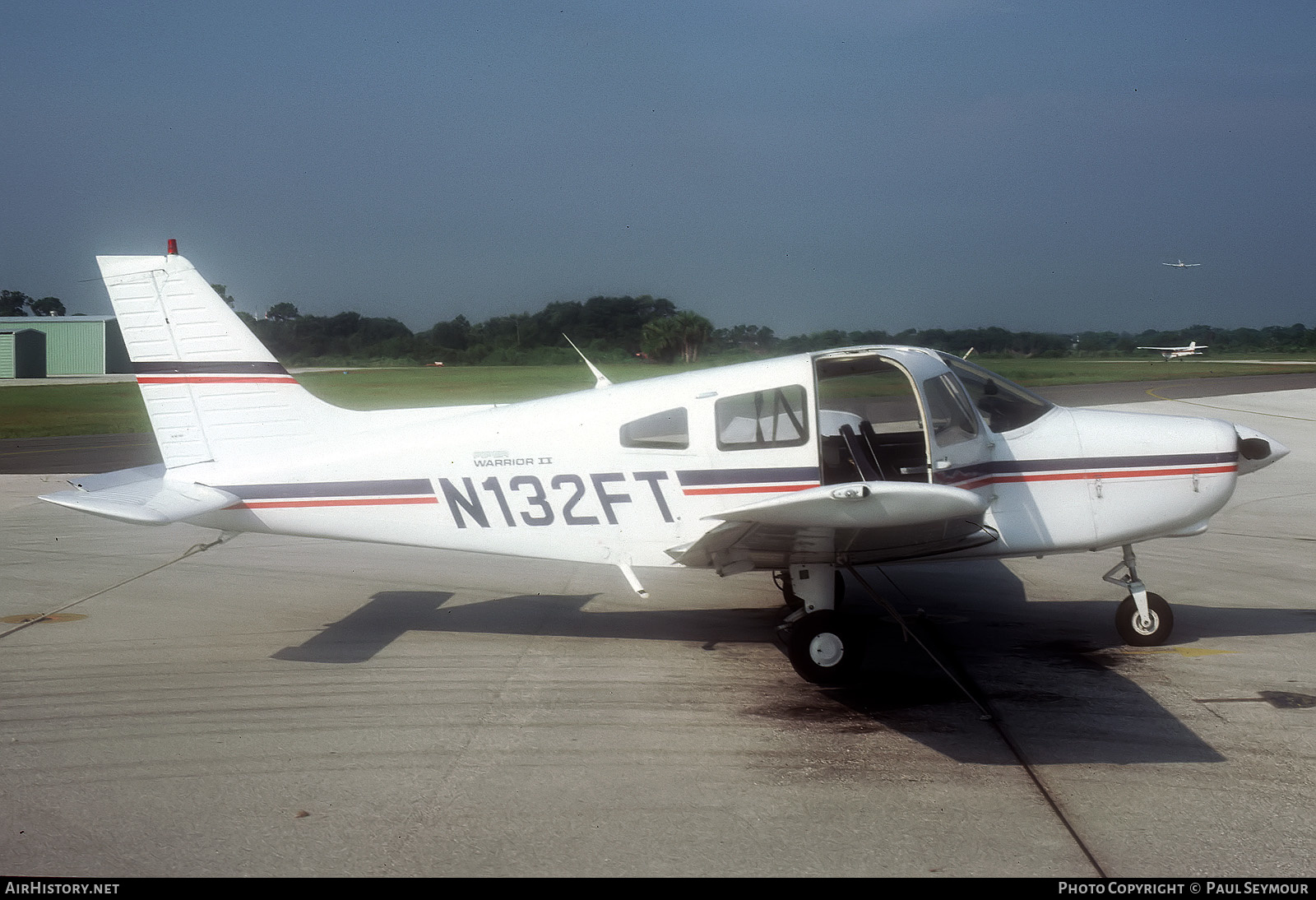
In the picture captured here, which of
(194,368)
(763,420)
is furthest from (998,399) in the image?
(194,368)

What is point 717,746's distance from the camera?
531cm

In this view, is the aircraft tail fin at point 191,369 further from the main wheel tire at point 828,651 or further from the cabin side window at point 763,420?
the main wheel tire at point 828,651

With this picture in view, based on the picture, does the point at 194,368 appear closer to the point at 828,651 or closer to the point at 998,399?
the point at 828,651

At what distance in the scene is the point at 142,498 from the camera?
652cm

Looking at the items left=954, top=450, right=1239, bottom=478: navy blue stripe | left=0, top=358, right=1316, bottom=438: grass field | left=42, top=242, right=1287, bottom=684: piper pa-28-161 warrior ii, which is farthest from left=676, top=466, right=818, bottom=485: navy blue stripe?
left=0, top=358, right=1316, bottom=438: grass field

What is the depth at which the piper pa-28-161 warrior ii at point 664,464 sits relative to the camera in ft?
21.5

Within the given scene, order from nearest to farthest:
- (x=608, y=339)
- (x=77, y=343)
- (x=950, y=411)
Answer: (x=950, y=411) → (x=608, y=339) → (x=77, y=343)

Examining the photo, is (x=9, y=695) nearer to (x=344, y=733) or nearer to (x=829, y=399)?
(x=344, y=733)

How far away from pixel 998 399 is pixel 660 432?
92.6 inches

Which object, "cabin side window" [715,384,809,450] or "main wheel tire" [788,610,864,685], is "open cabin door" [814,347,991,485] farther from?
"main wheel tire" [788,610,864,685]

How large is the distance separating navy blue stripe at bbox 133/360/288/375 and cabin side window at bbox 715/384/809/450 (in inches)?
125

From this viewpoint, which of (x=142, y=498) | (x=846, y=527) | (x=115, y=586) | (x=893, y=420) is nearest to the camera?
(x=846, y=527)

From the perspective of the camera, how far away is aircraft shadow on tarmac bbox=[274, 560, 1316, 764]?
5422 millimetres
